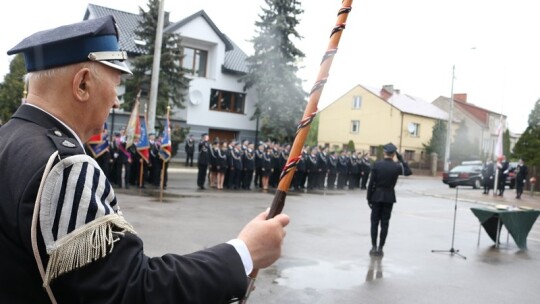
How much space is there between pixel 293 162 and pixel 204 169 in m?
16.9

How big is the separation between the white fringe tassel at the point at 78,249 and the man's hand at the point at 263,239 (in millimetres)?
468

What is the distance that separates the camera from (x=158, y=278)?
139 cm

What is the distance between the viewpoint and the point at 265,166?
20.2m

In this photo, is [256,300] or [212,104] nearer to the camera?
[256,300]

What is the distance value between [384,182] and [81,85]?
7870 millimetres

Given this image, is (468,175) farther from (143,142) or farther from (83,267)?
(83,267)

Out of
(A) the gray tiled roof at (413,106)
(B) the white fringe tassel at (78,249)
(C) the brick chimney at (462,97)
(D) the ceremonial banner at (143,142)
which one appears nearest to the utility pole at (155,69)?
(D) the ceremonial banner at (143,142)

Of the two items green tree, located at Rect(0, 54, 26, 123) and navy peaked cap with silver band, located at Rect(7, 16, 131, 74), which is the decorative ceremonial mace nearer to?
navy peaked cap with silver band, located at Rect(7, 16, 131, 74)

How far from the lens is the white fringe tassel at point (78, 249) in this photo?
1.31 m

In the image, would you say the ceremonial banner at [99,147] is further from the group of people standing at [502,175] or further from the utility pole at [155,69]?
the group of people standing at [502,175]

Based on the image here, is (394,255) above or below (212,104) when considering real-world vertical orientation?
below

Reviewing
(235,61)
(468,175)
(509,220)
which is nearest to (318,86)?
(509,220)

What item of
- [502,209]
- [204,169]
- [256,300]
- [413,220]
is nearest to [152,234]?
[256,300]

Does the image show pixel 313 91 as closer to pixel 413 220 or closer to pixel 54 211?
pixel 54 211
